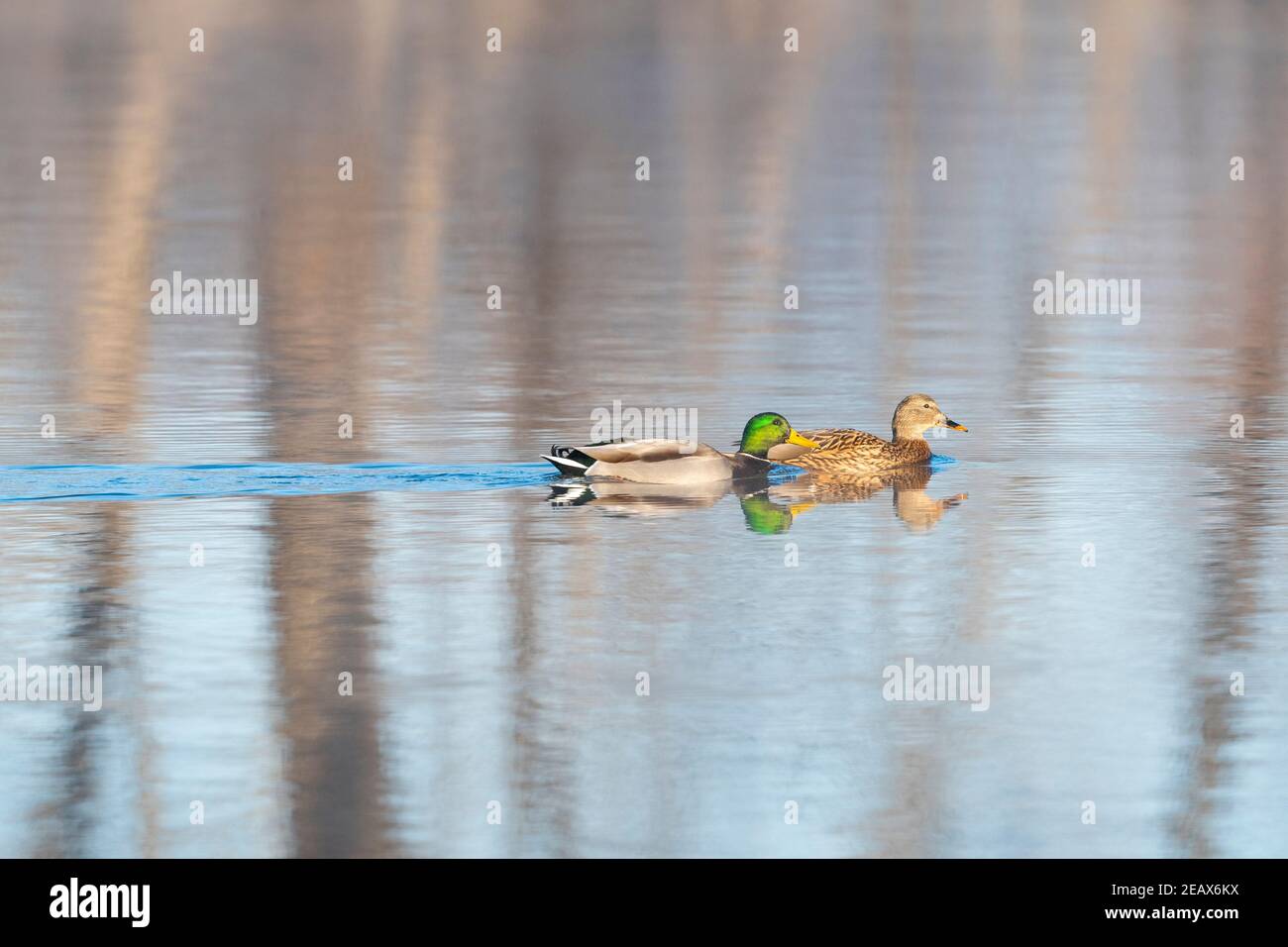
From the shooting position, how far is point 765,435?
17500 mm

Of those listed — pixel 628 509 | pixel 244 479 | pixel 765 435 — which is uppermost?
pixel 765 435

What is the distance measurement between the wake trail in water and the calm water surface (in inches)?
2.0

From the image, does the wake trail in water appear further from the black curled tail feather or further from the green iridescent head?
the green iridescent head

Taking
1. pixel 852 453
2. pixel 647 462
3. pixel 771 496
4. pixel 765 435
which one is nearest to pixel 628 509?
pixel 647 462

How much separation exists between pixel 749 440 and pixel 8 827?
8691 millimetres

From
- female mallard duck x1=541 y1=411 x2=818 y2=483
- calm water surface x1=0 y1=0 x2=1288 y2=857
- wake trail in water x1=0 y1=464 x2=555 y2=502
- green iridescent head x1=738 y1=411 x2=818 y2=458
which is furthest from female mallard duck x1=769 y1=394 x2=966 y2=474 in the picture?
wake trail in water x1=0 y1=464 x2=555 y2=502

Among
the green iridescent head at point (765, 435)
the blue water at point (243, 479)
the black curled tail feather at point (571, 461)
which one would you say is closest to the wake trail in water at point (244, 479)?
the blue water at point (243, 479)

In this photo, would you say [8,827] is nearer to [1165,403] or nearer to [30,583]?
[30,583]

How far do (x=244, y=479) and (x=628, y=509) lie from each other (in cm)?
242

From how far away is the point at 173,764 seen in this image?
1019 centimetres

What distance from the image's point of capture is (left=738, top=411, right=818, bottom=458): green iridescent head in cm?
1748

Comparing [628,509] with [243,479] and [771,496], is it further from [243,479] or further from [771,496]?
[243,479]

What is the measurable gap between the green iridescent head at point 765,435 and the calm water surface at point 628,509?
0.81m
